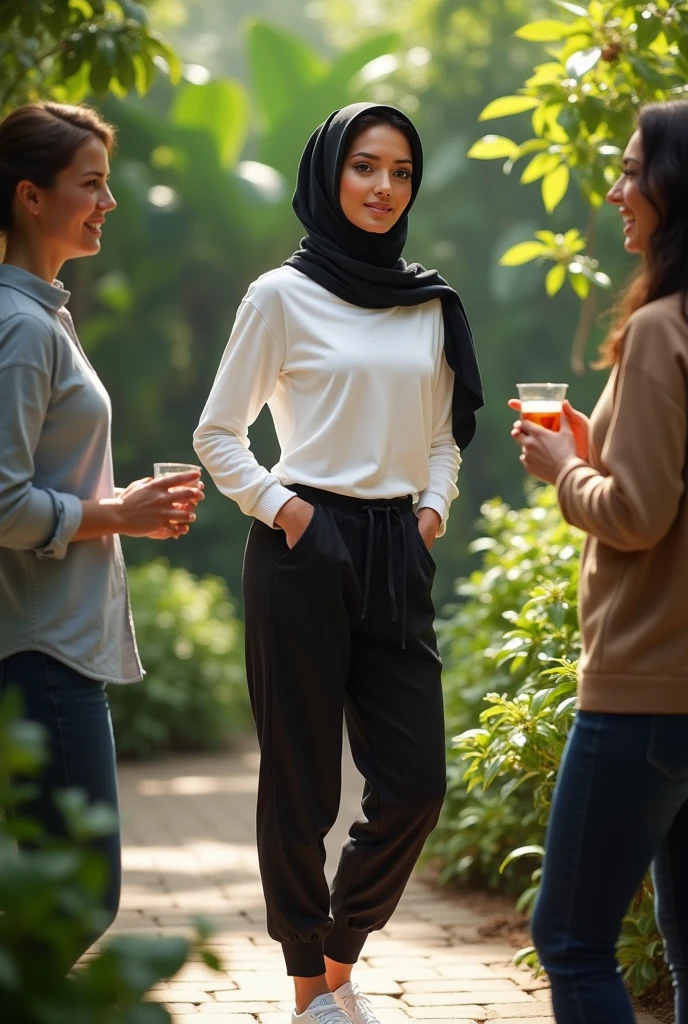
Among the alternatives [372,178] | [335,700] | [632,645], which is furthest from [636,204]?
[335,700]

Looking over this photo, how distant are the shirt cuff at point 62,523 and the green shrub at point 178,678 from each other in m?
6.10

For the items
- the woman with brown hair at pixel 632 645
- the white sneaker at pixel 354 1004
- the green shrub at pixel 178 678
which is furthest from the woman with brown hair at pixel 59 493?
the green shrub at pixel 178 678

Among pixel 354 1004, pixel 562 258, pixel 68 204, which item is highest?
pixel 68 204

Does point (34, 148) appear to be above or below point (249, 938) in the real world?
above

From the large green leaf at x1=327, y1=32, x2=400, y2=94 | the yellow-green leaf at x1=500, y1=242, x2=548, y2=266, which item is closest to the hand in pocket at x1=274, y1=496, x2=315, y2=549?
the yellow-green leaf at x1=500, y1=242, x2=548, y2=266

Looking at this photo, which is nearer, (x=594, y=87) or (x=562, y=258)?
(x=594, y=87)

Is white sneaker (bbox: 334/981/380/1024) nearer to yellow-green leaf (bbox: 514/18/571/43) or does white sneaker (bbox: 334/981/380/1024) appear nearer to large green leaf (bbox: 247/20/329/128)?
yellow-green leaf (bbox: 514/18/571/43)

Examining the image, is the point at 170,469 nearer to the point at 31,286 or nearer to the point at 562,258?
the point at 31,286

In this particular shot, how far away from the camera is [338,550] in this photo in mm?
2975

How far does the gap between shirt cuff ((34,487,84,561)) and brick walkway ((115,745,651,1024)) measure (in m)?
0.92

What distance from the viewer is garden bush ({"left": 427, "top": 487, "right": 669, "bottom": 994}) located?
11.5 ft

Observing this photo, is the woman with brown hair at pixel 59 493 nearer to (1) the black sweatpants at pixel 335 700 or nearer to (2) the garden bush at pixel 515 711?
(1) the black sweatpants at pixel 335 700

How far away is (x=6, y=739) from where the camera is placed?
1418 mm

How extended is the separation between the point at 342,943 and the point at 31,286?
169 cm
